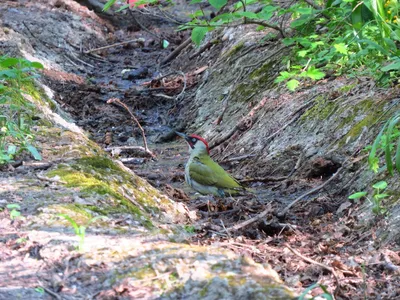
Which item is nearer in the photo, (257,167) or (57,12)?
(257,167)

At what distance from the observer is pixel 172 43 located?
1472 cm

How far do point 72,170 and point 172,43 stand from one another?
981cm

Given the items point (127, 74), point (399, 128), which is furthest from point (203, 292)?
point (127, 74)

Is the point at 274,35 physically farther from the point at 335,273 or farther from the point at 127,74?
the point at 335,273

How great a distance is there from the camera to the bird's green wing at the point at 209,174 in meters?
6.34

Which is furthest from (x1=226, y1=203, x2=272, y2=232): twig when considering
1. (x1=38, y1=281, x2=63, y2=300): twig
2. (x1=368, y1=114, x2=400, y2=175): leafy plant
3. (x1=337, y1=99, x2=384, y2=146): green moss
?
(x1=38, y1=281, x2=63, y2=300): twig

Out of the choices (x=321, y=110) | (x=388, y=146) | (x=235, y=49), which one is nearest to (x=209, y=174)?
(x=321, y=110)

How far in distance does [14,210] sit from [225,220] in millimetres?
1829

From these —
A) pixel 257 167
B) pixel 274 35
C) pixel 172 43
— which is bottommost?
pixel 172 43

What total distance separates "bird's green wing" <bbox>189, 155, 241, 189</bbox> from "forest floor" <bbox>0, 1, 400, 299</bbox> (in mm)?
181

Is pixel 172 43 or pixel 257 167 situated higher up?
pixel 257 167

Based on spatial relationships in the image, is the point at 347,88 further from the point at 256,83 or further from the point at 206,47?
the point at 206,47

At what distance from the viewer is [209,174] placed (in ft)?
21.3

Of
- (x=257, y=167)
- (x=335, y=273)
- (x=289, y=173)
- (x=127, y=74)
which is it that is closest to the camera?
(x=335, y=273)
